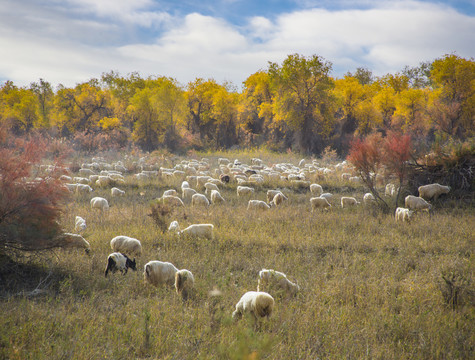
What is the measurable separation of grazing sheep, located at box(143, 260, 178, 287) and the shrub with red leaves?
149cm

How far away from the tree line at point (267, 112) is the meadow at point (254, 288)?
847 inches

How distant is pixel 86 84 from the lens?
5241 centimetres

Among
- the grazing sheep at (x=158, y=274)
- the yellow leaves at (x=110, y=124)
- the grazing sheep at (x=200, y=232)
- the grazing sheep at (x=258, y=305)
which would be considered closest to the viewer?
the grazing sheep at (x=258, y=305)

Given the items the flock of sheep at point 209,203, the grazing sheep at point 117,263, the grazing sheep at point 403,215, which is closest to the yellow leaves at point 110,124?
the flock of sheep at point 209,203

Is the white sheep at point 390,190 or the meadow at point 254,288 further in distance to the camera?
the white sheep at point 390,190

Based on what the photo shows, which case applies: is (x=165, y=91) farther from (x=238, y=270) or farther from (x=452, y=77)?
(x=238, y=270)

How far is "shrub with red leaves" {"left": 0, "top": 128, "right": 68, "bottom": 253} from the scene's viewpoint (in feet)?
16.2

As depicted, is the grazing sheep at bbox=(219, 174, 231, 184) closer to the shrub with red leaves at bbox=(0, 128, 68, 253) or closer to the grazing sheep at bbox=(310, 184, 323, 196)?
the grazing sheep at bbox=(310, 184, 323, 196)

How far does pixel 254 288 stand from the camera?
18.0ft

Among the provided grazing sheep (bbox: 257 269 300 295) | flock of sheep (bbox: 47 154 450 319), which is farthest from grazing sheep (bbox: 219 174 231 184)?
grazing sheep (bbox: 257 269 300 295)

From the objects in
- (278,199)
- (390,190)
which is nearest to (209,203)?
(278,199)

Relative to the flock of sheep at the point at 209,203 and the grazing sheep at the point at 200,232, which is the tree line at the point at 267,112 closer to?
the flock of sheep at the point at 209,203

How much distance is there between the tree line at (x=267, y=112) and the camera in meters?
32.3

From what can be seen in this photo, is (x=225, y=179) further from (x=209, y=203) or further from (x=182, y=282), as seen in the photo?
(x=182, y=282)
